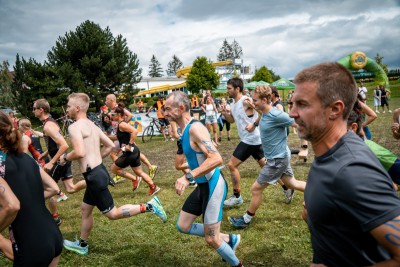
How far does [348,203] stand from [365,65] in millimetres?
31818

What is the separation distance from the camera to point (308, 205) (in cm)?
147

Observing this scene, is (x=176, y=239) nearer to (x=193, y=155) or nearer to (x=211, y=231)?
(x=211, y=231)

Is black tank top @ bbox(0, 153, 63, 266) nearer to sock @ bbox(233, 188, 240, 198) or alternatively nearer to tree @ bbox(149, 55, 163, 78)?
sock @ bbox(233, 188, 240, 198)

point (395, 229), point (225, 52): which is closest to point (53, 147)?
point (395, 229)

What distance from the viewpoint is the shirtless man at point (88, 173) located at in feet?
13.2

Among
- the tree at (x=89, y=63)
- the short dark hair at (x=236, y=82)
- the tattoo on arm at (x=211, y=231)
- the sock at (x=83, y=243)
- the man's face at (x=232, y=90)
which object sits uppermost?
the tree at (x=89, y=63)

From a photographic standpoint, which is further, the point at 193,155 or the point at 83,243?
the point at 83,243

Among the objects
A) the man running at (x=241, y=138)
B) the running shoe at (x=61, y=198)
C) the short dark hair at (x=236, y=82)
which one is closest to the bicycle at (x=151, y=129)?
the running shoe at (x=61, y=198)

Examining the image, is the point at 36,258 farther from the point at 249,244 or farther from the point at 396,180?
the point at 396,180

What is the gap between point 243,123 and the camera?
19.6ft

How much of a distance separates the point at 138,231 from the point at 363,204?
14.5ft

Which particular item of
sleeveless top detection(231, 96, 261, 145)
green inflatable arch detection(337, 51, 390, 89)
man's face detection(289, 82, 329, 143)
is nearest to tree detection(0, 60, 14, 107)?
green inflatable arch detection(337, 51, 390, 89)

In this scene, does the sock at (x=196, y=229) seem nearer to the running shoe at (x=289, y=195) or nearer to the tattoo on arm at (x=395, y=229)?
the running shoe at (x=289, y=195)

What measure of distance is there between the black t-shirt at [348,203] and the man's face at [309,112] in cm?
12
